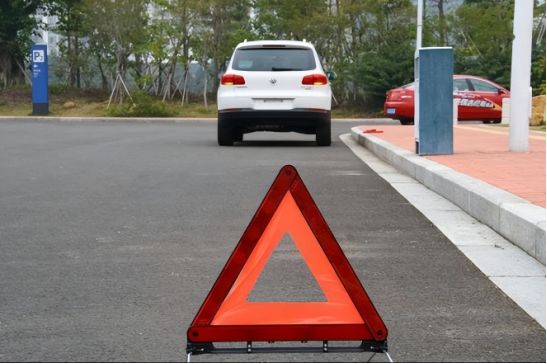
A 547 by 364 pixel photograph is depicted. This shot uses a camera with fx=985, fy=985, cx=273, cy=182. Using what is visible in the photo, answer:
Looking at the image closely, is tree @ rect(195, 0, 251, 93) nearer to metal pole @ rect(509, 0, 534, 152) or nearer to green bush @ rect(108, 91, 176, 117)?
green bush @ rect(108, 91, 176, 117)

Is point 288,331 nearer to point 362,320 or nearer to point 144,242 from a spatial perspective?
point 362,320

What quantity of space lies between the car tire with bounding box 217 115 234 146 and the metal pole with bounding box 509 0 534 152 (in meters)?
5.44

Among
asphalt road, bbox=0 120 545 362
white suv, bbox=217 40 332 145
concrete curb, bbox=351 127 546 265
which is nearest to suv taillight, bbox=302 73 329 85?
white suv, bbox=217 40 332 145

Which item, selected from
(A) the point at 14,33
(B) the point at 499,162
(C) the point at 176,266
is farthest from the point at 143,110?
(C) the point at 176,266

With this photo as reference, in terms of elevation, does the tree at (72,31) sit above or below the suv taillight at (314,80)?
above

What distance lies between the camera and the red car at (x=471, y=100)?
86.7 feet

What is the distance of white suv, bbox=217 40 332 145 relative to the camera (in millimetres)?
15898

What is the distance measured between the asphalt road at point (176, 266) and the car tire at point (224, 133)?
4.43m

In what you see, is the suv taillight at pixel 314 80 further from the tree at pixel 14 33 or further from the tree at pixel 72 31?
the tree at pixel 14 33

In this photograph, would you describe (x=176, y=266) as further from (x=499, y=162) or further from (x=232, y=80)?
(x=232, y=80)

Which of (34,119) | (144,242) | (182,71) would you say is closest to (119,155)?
(144,242)

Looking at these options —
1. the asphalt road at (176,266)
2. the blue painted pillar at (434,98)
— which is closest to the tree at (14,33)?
the asphalt road at (176,266)

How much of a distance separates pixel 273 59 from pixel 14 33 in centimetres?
2484

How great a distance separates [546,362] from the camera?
3.88 meters
